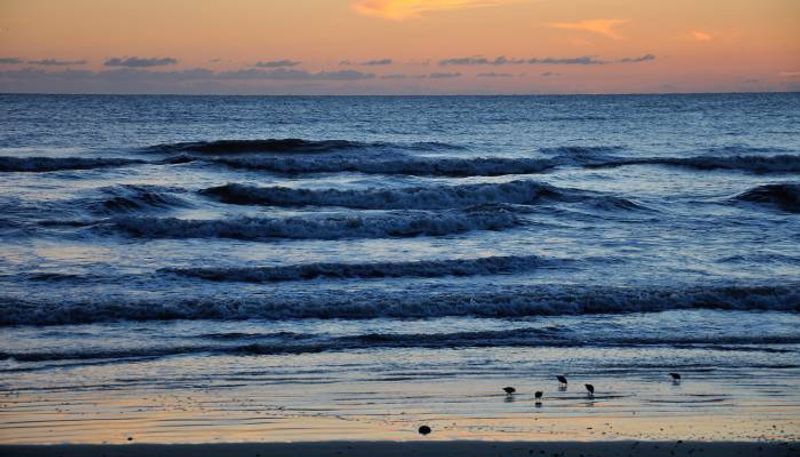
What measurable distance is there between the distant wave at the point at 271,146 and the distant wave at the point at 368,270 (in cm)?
2436

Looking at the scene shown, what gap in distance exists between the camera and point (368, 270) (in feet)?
55.4

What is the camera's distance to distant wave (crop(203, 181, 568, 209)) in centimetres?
2711

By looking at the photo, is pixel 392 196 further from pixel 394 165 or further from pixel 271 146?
pixel 271 146

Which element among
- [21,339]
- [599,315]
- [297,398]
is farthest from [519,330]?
[21,339]

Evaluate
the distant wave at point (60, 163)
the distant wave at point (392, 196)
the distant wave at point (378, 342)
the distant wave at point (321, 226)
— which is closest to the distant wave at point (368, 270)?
the distant wave at point (378, 342)

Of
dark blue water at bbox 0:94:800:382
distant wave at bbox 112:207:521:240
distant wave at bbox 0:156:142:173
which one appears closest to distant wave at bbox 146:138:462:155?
dark blue water at bbox 0:94:800:382

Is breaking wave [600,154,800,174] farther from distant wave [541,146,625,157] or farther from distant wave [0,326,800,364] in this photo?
distant wave [0,326,800,364]

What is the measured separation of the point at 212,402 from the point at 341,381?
145cm

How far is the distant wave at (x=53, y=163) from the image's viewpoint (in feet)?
106

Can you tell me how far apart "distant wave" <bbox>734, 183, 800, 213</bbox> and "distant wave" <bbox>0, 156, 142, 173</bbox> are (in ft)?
69.4

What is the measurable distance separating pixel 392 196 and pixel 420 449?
1983 centimetres

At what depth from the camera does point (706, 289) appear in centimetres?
1536

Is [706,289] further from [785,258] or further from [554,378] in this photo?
[554,378]

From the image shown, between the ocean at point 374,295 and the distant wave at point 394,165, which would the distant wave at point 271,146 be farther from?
the ocean at point 374,295
